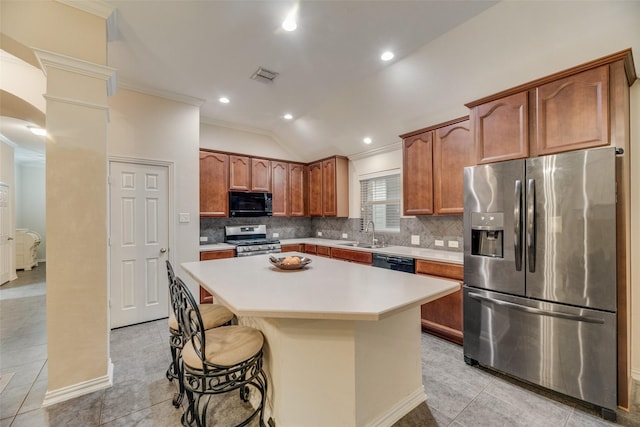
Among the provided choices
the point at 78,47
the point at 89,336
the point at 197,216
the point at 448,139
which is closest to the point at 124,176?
the point at 197,216

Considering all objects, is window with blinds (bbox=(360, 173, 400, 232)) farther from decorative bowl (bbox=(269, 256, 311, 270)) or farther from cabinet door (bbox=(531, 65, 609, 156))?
decorative bowl (bbox=(269, 256, 311, 270))

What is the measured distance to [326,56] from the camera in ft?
8.93

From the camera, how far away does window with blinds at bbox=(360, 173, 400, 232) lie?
164 inches

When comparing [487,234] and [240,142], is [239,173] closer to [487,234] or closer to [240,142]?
[240,142]

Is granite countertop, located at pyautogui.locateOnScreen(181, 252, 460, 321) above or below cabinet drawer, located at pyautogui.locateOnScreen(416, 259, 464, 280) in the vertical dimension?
above

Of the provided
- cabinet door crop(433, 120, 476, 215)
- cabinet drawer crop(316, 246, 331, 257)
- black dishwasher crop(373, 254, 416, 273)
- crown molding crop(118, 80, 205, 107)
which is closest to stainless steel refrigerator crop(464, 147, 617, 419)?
cabinet door crop(433, 120, 476, 215)

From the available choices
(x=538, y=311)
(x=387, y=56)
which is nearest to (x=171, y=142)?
(x=387, y=56)

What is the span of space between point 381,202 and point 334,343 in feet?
10.4

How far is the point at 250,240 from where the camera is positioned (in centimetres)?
466

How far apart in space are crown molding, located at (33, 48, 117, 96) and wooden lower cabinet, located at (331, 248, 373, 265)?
3.27 metres

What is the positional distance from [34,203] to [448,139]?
10648 millimetres

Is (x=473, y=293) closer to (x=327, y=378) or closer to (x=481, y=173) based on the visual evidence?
(x=481, y=173)

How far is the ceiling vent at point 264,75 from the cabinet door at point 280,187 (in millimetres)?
1880

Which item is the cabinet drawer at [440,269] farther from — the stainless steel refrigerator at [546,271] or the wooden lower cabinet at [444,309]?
the stainless steel refrigerator at [546,271]
